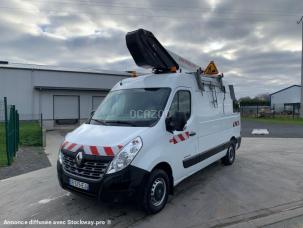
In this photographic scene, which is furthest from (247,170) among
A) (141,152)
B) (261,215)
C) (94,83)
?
(94,83)

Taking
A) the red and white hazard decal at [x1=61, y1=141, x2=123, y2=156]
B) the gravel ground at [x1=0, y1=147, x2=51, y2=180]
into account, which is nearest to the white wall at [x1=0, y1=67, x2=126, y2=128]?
the gravel ground at [x1=0, y1=147, x2=51, y2=180]

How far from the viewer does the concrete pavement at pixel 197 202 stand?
424cm

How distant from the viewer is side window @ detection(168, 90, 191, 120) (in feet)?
16.3

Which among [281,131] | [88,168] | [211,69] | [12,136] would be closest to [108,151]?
[88,168]

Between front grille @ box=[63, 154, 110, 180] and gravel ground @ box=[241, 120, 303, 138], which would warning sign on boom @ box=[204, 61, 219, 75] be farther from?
gravel ground @ box=[241, 120, 303, 138]

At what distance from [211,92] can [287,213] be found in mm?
3241

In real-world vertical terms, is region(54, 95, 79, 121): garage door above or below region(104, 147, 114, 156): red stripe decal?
above

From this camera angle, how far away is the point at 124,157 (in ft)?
12.8

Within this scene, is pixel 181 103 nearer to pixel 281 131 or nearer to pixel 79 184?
pixel 79 184

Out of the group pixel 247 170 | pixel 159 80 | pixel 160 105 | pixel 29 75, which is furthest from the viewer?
pixel 29 75

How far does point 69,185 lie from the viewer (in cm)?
Result: 430

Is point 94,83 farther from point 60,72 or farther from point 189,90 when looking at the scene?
point 189,90

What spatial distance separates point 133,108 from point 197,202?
215 centimetres

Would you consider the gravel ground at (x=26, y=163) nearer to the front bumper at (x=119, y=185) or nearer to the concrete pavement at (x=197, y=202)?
the concrete pavement at (x=197, y=202)
